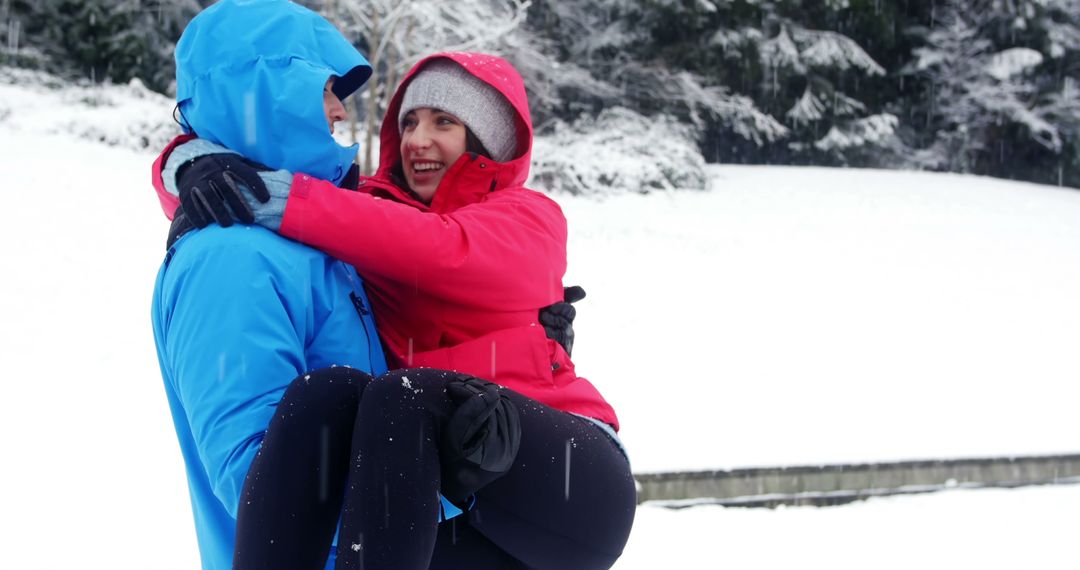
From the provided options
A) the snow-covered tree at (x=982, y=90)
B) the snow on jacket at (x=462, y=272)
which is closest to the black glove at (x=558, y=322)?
the snow on jacket at (x=462, y=272)

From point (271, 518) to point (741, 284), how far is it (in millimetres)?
7705

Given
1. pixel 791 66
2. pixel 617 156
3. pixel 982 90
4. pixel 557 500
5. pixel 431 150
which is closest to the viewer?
pixel 557 500

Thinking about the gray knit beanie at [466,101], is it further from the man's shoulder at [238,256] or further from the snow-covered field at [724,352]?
the snow-covered field at [724,352]

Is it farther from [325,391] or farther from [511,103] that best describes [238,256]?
[511,103]

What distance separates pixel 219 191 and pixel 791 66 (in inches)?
565

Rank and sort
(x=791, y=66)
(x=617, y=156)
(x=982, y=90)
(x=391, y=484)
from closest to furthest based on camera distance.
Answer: (x=391, y=484)
(x=617, y=156)
(x=791, y=66)
(x=982, y=90)

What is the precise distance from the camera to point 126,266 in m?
7.17

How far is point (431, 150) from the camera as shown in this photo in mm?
2254

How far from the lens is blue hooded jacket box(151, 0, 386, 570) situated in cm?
148

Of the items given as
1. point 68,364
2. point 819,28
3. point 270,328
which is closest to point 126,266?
point 68,364

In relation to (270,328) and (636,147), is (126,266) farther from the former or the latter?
(636,147)

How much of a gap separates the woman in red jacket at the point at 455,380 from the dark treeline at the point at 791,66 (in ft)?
35.4

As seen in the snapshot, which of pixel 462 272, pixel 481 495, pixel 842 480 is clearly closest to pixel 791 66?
pixel 842 480

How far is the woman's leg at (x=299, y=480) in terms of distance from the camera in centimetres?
134
